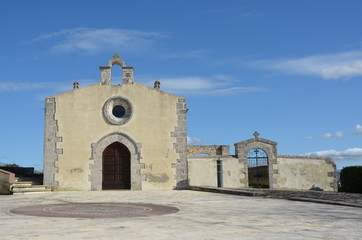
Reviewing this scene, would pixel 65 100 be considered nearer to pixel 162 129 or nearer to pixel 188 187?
pixel 162 129

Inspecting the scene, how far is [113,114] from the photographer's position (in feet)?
64.1

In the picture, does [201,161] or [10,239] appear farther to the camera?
[201,161]

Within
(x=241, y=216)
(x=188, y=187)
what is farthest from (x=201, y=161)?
(x=241, y=216)

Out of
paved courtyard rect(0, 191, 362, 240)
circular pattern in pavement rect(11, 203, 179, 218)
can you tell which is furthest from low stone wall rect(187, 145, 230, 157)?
paved courtyard rect(0, 191, 362, 240)

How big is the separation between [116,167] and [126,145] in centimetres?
121

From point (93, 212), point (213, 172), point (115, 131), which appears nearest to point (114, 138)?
point (115, 131)

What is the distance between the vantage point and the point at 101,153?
18.8m

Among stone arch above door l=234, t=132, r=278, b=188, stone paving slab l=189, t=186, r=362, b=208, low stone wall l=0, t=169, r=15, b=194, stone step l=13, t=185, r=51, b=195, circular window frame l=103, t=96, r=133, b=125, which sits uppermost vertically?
circular window frame l=103, t=96, r=133, b=125

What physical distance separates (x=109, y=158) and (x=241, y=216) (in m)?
12.9

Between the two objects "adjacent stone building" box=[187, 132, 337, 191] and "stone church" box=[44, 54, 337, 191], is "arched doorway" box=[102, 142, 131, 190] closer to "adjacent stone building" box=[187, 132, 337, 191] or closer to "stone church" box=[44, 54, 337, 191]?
"stone church" box=[44, 54, 337, 191]

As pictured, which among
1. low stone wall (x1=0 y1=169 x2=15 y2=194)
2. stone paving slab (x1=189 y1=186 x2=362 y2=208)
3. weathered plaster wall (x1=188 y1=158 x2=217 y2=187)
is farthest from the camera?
weathered plaster wall (x1=188 y1=158 x2=217 y2=187)

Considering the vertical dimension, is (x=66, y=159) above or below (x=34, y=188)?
above

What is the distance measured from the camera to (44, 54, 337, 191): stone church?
1867 cm

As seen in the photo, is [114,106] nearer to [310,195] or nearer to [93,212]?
[310,195]
